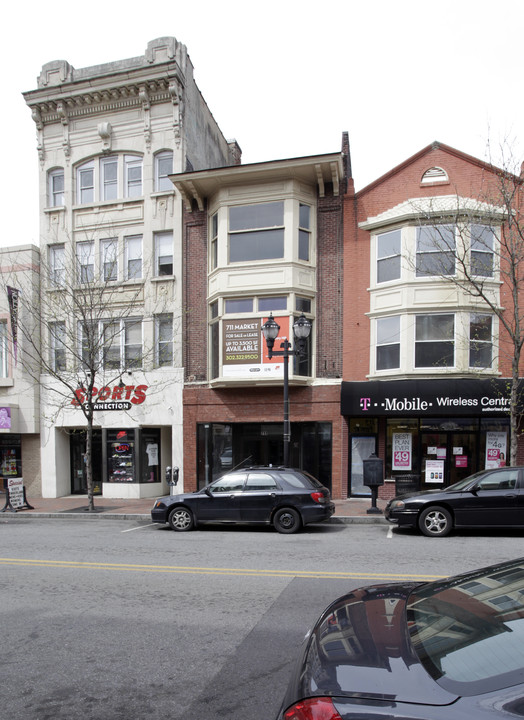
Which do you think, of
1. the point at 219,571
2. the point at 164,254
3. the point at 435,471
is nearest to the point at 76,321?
the point at 164,254

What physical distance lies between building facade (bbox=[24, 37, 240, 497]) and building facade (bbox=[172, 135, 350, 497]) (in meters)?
1.34

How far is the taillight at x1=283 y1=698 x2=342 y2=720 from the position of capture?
2080 mm

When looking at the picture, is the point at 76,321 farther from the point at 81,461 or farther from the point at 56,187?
the point at 56,187

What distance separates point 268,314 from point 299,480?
667 centimetres

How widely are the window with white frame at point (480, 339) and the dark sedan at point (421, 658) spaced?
42.4 ft

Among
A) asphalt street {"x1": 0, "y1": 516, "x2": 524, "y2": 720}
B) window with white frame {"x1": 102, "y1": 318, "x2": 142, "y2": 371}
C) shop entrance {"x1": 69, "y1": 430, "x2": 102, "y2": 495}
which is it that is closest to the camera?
asphalt street {"x1": 0, "y1": 516, "x2": 524, "y2": 720}

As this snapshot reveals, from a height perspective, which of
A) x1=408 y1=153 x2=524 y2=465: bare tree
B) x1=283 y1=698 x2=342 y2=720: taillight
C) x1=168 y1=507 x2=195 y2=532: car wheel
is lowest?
x1=168 y1=507 x2=195 y2=532: car wheel

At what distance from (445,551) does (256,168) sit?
1236 centimetres

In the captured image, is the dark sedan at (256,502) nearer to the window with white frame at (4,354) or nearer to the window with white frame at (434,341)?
the window with white frame at (434,341)

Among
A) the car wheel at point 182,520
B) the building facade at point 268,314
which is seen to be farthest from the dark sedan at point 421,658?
the building facade at point 268,314

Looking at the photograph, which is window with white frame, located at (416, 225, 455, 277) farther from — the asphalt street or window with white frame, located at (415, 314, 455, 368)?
the asphalt street

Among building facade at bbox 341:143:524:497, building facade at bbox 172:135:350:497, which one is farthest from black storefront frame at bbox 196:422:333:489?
building facade at bbox 341:143:524:497

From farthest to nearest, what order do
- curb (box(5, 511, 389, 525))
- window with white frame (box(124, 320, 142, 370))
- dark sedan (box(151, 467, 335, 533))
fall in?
1. window with white frame (box(124, 320, 142, 370))
2. curb (box(5, 511, 389, 525))
3. dark sedan (box(151, 467, 335, 533))

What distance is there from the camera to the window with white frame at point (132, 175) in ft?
61.2
